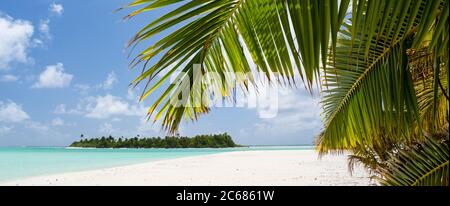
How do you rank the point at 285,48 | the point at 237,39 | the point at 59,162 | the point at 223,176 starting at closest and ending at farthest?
1. the point at 285,48
2. the point at 237,39
3. the point at 223,176
4. the point at 59,162

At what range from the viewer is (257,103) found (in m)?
1.23

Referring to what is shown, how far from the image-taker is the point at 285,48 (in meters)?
0.86

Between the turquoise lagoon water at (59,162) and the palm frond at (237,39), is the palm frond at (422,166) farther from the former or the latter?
the turquoise lagoon water at (59,162)

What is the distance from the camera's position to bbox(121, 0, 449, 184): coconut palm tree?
0.70 meters

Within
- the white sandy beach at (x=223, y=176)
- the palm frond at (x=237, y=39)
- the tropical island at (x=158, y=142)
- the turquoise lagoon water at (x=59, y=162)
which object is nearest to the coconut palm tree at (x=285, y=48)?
the palm frond at (x=237, y=39)

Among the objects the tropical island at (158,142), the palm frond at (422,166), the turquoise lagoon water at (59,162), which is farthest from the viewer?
the tropical island at (158,142)

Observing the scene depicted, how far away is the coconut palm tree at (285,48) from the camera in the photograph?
27.6 inches

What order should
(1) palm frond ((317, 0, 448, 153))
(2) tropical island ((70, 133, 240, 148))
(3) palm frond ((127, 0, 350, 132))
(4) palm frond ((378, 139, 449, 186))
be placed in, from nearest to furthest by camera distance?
(3) palm frond ((127, 0, 350, 132)) → (1) palm frond ((317, 0, 448, 153)) → (4) palm frond ((378, 139, 449, 186)) → (2) tropical island ((70, 133, 240, 148))

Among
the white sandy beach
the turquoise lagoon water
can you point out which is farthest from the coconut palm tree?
the turquoise lagoon water

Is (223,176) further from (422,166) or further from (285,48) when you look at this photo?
(285,48)

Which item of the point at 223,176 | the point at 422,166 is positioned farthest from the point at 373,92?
the point at 223,176

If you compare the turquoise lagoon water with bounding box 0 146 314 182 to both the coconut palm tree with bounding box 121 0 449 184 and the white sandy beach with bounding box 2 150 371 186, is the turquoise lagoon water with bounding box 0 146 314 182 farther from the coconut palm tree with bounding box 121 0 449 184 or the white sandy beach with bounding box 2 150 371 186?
the coconut palm tree with bounding box 121 0 449 184

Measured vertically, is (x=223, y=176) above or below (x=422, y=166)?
below
